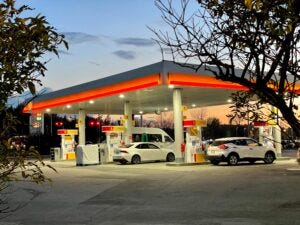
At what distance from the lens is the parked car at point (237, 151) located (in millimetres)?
28906

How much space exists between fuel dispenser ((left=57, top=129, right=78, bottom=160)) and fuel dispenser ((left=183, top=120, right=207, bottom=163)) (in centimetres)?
1433

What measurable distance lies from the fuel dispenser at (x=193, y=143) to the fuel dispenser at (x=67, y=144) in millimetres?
14332

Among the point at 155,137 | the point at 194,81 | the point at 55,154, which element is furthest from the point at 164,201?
the point at 55,154

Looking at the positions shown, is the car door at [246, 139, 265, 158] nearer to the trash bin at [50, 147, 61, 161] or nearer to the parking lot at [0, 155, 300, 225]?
the parking lot at [0, 155, 300, 225]

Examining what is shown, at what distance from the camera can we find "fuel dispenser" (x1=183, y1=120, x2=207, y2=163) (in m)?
30.5

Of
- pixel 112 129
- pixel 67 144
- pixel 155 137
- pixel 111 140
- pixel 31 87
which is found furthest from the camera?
pixel 67 144

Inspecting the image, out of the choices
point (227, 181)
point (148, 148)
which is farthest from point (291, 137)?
point (148, 148)

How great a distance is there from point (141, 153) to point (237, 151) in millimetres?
7120

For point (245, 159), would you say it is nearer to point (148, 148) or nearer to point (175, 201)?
point (148, 148)

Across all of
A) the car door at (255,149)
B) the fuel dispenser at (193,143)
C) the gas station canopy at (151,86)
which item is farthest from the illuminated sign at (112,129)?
the car door at (255,149)

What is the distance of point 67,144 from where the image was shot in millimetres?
43375

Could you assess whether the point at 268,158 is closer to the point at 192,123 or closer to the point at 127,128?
the point at 192,123

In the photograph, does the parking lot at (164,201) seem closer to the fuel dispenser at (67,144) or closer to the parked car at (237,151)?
the parked car at (237,151)

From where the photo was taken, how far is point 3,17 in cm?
356
